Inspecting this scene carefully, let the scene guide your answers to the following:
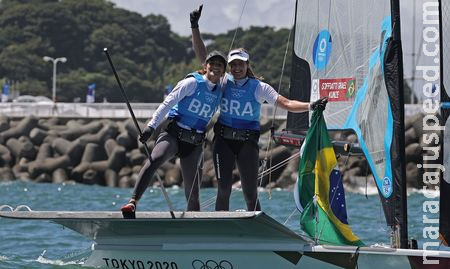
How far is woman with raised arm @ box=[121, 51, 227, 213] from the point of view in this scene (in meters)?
8.59

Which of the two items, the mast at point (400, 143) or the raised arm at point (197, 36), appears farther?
the raised arm at point (197, 36)

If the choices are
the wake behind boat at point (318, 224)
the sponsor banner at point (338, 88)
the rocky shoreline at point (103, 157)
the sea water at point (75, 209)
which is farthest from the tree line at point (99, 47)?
the wake behind boat at point (318, 224)

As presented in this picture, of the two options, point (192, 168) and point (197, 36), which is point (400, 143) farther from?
point (197, 36)

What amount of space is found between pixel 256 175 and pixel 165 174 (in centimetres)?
2040

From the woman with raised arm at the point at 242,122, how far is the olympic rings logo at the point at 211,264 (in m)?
0.56

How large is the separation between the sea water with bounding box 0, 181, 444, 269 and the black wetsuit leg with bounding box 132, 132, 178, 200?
820 mm

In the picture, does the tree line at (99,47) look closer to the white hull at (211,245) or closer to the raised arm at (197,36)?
the raised arm at (197,36)

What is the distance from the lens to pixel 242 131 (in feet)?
28.4

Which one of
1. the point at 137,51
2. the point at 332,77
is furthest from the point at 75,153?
the point at 137,51

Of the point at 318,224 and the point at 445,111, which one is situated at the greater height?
the point at 445,111

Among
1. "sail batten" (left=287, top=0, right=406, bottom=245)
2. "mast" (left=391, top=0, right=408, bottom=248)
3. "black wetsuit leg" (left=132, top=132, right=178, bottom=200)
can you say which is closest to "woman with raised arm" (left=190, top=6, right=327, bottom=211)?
"black wetsuit leg" (left=132, top=132, right=178, bottom=200)

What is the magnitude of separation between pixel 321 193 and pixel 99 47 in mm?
66719

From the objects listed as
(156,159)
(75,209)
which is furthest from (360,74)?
(75,209)

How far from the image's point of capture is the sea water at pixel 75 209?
10476mm
